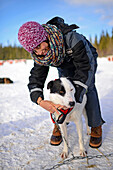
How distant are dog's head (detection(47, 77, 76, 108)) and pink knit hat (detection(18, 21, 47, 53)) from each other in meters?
0.57

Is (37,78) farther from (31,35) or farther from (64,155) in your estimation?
(64,155)

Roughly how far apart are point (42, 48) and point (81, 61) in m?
0.54

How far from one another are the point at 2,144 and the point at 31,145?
0.53 meters

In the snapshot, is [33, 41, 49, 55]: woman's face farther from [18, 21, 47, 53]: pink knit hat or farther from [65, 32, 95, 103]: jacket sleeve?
[65, 32, 95, 103]: jacket sleeve

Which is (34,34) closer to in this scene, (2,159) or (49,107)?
(49,107)

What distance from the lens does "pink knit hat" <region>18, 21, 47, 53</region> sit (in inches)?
71.4

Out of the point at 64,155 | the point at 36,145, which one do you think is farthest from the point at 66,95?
the point at 36,145

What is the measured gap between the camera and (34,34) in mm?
1805

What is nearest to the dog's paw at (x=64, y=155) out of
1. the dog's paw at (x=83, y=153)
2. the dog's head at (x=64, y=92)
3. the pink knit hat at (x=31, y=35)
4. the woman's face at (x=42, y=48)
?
the dog's paw at (x=83, y=153)

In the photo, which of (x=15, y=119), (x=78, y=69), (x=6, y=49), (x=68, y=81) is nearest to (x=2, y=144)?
(x=15, y=119)

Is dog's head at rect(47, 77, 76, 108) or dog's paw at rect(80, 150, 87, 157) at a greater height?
dog's head at rect(47, 77, 76, 108)

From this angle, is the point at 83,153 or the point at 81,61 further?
the point at 83,153

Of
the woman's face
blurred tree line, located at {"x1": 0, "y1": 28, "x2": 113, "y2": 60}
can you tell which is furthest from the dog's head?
blurred tree line, located at {"x1": 0, "y1": 28, "x2": 113, "y2": 60}

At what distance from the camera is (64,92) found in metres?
1.96
